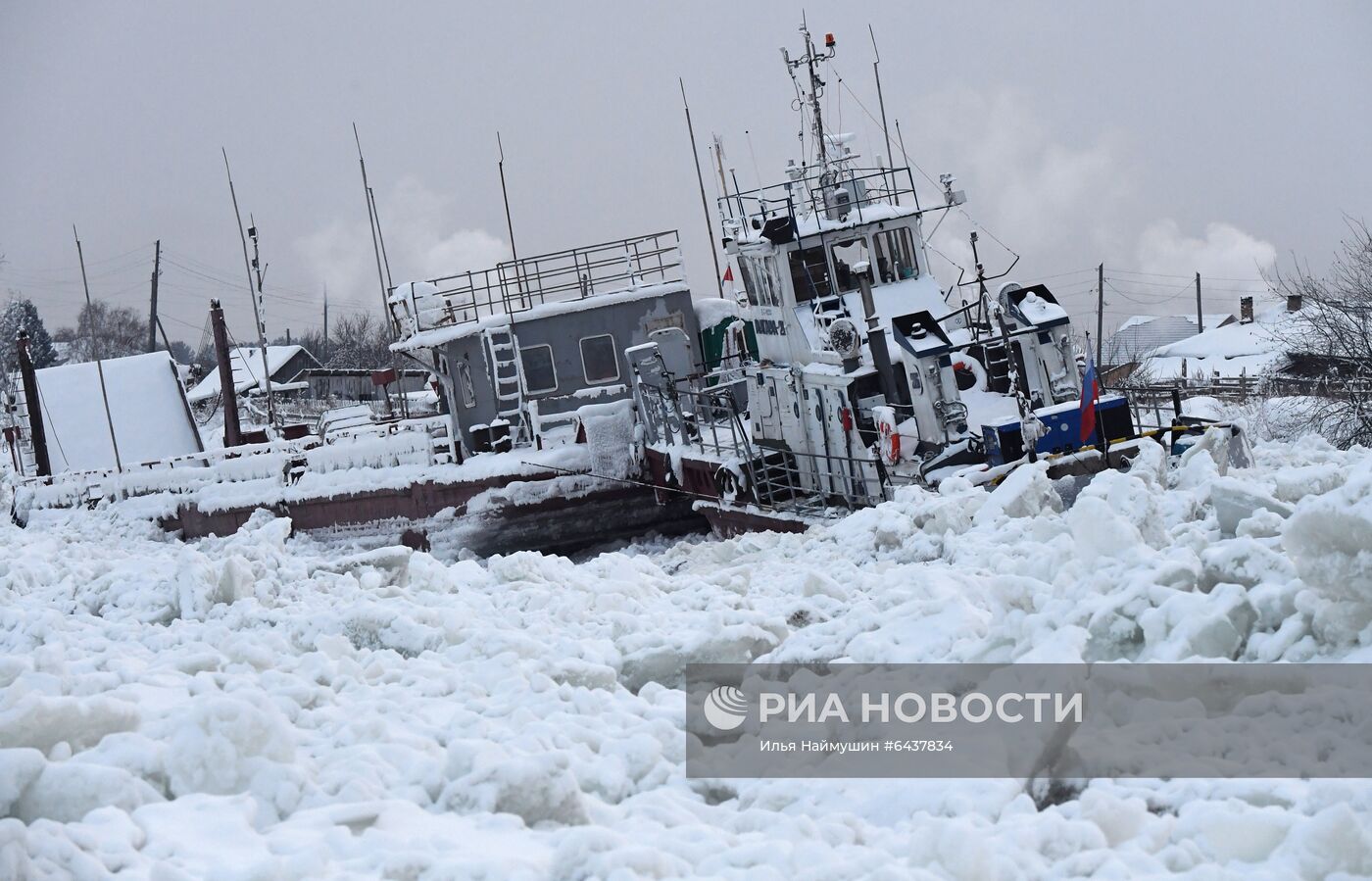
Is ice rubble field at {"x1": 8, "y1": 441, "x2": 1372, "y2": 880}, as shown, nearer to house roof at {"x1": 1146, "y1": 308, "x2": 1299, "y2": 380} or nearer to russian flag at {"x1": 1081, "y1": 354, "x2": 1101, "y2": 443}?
russian flag at {"x1": 1081, "y1": 354, "x2": 1101, "y2": 443}

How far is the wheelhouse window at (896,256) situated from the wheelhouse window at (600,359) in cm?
910

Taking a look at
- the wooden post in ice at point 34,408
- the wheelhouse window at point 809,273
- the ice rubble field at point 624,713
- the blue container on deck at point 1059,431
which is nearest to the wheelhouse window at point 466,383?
the wheelhouse window at point 809,273

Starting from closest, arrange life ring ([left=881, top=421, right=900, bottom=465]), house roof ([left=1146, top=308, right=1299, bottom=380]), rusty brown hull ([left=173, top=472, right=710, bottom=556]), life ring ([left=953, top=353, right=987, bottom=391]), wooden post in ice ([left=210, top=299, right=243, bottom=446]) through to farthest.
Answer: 1. life ring ([left=881, top=421, right=900, bottom=465])
2. life ring ([left=953, top=353, right=987, bottom=391])
3. rusty brown hull ([left=173, top=472, right=710, bottom=556])
4. wooden post in ice ([left=210, top=299, right=243, bottom=446])
5. house roof ([left=1146, top=308, right=1299, bottom=380])

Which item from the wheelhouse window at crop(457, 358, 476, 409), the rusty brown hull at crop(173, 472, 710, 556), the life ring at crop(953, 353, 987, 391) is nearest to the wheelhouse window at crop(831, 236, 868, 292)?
the life ring at crop(953, 353, 987, 391)

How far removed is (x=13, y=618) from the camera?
9.81 meters

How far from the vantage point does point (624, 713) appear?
20.8ft

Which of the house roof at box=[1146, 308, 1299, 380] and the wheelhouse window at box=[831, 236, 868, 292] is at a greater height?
the wheelhouse window at box=[831, 236, 868, 292]

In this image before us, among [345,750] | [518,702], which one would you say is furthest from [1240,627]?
[345,750]

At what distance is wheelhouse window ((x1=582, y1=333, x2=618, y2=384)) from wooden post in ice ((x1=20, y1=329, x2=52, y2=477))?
1509 cm

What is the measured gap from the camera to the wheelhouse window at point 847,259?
60.2ft

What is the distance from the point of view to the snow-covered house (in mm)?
65562

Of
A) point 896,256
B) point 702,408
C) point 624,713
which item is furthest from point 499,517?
point 624,713

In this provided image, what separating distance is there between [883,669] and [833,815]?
1.64 metres

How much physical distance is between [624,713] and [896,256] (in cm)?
1324
